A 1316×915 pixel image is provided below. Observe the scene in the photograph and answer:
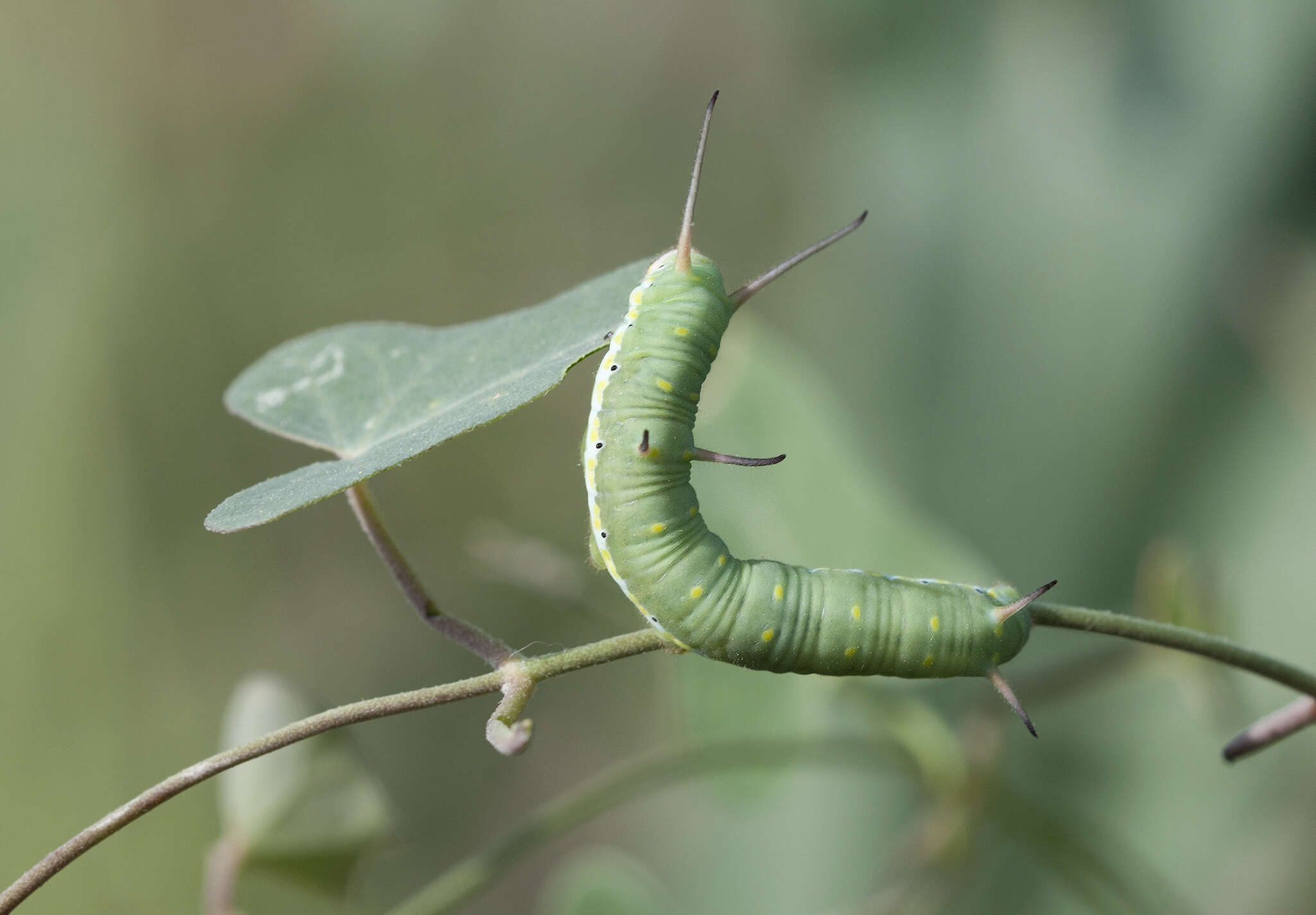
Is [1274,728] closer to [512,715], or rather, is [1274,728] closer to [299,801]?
[512,715]

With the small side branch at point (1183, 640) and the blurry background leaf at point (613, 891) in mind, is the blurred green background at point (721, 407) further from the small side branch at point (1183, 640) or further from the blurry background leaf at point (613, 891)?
the small side branch at point (1183, 640)

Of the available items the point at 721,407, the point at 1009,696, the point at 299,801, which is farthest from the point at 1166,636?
the point at 721,407

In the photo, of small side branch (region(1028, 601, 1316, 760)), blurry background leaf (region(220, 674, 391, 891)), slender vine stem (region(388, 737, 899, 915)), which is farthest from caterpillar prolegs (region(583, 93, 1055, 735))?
blurry background leaf (region(220, 674, 391, 891))

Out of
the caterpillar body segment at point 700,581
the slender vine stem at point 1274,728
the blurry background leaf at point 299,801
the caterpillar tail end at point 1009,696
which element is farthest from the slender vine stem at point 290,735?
the slender vine stem at point 1274,728

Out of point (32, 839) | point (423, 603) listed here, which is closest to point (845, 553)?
point (423, 603)

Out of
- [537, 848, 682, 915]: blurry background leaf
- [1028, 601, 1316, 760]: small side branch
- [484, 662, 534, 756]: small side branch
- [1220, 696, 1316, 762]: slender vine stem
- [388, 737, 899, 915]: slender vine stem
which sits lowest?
[537, 848, 682, 915]: blurry background leaf

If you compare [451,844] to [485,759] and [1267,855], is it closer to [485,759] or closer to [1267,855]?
[485,759]

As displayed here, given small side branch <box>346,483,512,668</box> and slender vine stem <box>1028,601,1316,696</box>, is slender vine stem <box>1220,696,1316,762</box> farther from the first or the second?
small side branch <box>346,483,512,668</box>
